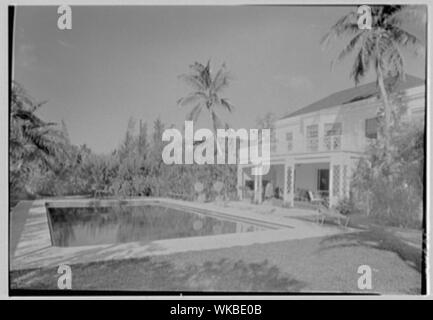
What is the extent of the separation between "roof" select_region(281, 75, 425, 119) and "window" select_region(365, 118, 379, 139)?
461 mm

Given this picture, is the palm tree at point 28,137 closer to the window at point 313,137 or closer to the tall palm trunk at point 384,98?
the window at point 313,137

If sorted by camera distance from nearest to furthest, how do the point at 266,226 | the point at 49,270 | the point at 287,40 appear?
the point at 49,270
the point at 287,40
the point at 266,226

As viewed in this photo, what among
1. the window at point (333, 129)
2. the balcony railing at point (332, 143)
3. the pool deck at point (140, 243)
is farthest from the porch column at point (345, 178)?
the pool deck at point (140, 243)

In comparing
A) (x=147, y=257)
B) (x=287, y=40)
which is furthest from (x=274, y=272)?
(x=287, y=40)

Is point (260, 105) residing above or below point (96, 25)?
below

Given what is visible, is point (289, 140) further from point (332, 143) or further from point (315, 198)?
point (315, 198)

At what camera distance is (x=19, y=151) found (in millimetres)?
4742

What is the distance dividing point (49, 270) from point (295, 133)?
5150 millimetres

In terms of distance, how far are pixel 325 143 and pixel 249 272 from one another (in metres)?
2.88

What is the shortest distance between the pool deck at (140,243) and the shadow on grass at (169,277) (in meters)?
0.16

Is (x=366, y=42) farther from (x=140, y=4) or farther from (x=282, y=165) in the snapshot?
(x=140, y=4)

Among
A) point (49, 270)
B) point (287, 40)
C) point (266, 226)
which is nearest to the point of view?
point (49, 270)

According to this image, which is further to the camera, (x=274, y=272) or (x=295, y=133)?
(x=295, y=133)

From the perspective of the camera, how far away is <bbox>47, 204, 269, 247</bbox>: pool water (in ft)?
16.0
